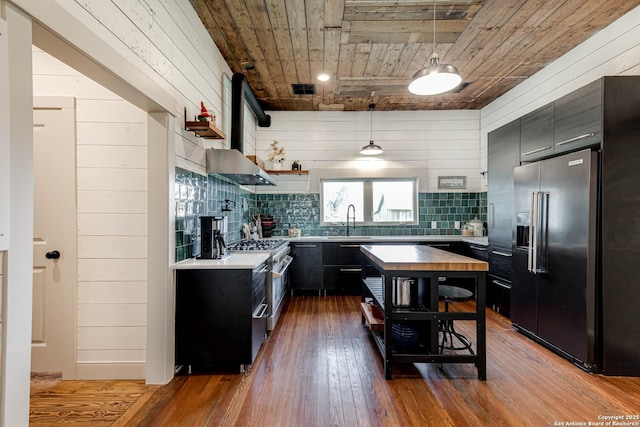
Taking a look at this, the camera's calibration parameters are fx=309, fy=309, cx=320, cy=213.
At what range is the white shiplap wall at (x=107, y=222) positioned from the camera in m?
2.38

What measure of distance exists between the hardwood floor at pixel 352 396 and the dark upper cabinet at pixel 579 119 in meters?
1.90

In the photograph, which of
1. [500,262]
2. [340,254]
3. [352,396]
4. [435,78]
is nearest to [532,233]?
[500,262]

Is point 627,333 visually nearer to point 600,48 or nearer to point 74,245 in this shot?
point 600,48

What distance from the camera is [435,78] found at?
7.85ft

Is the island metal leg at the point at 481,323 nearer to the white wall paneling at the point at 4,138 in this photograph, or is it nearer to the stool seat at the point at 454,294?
the stool seat at the point at 454,294

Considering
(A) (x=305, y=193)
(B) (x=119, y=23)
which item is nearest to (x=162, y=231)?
(B) (x=119, y=23)

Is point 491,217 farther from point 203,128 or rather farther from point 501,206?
point 203,128

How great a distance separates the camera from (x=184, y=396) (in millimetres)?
2164

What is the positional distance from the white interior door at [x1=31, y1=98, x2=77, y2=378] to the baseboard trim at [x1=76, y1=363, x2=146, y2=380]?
7cm

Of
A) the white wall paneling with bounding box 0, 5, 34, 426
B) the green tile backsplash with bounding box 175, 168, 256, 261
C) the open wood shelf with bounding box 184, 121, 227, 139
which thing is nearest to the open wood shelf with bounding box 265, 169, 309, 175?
the green tile backsplash with bounding box 175, 168, 256, 261

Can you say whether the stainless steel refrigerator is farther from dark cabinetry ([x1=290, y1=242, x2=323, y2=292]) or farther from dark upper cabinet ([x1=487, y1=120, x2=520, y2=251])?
dark cabinetry ([x1=290, y1=242, x2=323, y2=292])

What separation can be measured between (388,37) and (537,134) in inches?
72.3

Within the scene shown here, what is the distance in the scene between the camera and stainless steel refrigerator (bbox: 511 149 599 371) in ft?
8.08

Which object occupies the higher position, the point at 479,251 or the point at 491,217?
the point at 491,217
